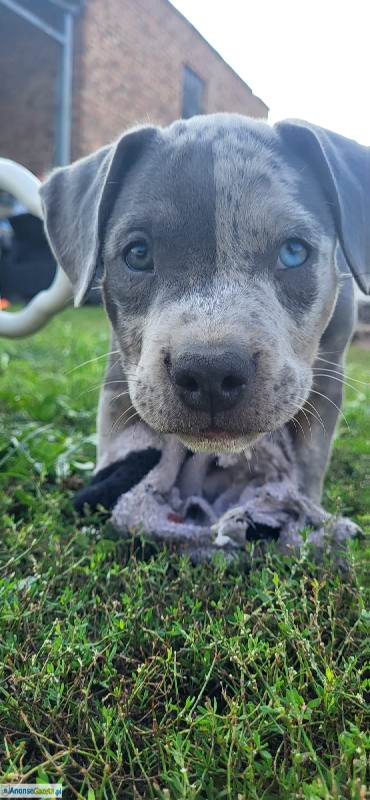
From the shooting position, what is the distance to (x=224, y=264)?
1928 millimetres

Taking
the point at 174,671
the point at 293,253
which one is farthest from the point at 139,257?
the point at 174,671

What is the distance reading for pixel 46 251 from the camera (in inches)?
404

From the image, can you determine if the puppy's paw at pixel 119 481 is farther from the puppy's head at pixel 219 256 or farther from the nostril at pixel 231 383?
the nostril at pixel 231 383

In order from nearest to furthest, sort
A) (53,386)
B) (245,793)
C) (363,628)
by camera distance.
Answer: (245,793), (363,628), (53,386)

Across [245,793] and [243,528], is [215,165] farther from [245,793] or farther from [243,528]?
[245,793]

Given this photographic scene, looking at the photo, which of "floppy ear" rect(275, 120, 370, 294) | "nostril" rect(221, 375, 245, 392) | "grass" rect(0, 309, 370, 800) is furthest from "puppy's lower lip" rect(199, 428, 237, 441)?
"floppy ear" rect(275, 120, 370, 294)

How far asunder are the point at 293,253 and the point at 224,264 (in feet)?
0.89

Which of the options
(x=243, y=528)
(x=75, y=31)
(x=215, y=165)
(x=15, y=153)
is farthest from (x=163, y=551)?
(x=15, y=153)

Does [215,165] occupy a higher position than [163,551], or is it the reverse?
[215,165]

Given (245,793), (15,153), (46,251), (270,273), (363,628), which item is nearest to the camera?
(245,793)

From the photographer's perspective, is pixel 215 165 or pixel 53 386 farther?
pixel 53 386

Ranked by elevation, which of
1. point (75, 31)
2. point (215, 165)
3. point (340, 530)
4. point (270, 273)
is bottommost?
point (340, 530)

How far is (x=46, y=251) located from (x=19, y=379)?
249 inches

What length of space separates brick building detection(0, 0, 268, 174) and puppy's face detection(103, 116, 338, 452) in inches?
434
